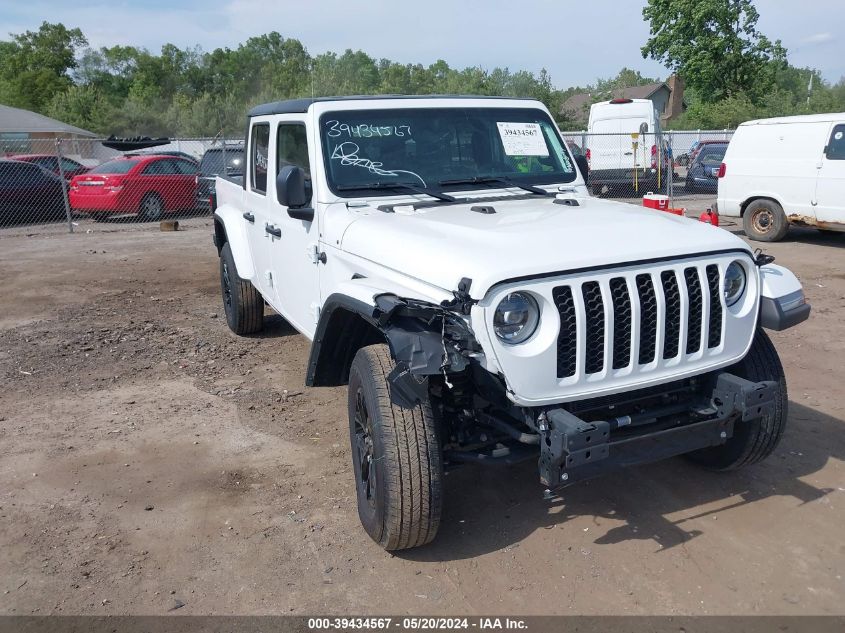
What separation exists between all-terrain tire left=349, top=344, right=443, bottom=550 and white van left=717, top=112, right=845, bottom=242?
10.0 metres

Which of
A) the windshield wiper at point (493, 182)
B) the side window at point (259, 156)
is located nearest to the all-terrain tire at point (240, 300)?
the side window at point (259, 156)

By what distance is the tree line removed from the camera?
38.3 metres

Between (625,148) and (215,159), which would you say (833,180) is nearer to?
(625,148)

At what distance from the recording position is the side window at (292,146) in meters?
4.56

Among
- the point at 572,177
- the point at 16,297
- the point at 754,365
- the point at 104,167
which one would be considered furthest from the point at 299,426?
the point at 104,167

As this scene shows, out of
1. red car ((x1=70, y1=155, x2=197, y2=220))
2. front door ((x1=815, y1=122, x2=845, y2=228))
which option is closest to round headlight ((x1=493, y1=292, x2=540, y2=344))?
front door ((x1=815, y1=122, x2=845, y2=228))

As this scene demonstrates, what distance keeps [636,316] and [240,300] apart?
4391 mm

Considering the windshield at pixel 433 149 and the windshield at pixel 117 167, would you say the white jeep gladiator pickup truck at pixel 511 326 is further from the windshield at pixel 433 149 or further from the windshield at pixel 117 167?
the windshield at pixel 117 167

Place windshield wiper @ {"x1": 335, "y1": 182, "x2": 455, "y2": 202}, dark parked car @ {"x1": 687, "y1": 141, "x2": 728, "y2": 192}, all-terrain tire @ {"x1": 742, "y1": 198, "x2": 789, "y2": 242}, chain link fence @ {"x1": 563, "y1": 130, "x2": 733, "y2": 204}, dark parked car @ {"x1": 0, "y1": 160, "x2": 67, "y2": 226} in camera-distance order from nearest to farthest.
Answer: windshield wiper @ {"x1": 335, "y1": 182, "x2": 455, "y2": 202}
all-terrain tire @ {"x1": 742, "y1": 198, "x2": 789, "y2": 242}
dark parked car @ {"x1": 0, "y1": 160, "x2": 67, "y2": 226}
chain link fence @ {"x1": 563, "y1": 130, "x2": 733, "y2": 204}
dark parked car @ {"x1": 687, "y1": 141, "x2": 728, "y2": 192}

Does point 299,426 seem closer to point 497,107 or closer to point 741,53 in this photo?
point 497,107

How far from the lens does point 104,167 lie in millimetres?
16250

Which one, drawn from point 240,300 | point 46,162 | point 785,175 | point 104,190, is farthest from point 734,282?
point 46,162

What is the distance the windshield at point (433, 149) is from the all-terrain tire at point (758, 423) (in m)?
1.68

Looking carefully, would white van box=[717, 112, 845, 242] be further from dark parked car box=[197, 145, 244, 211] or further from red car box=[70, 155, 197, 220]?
red car box=[70, 155, 197, 220]
